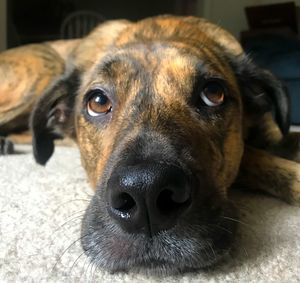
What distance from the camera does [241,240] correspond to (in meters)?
1.42

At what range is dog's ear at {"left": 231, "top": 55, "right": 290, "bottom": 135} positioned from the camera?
1.88 metres

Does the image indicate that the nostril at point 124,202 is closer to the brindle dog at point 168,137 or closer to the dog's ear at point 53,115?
the brindle dog at point 168,137

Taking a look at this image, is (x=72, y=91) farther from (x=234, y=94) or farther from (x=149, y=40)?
(x=234, y=94)

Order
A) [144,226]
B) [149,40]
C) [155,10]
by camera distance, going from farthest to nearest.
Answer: [155,10]
[149,40]
[144,226]

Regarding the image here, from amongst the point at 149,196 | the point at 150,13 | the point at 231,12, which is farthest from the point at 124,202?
the point at 150,13

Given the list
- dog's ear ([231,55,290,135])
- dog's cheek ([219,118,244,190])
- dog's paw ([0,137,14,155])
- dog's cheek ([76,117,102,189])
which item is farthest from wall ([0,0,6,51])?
dog's cheek ([219,118,244,190])

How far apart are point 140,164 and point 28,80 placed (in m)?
2.20

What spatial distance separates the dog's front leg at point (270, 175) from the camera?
183cm

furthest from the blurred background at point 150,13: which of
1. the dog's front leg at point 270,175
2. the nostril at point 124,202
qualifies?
the nostril at point 124,202

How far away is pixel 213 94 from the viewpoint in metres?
1.67

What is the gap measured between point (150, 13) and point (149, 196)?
716 centimetres

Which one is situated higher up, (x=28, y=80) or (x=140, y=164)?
(x=140, y=164)

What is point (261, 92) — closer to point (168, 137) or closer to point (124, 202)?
point (168, 137)

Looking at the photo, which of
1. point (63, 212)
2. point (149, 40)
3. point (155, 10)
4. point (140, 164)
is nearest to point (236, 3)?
point (155, 10)
